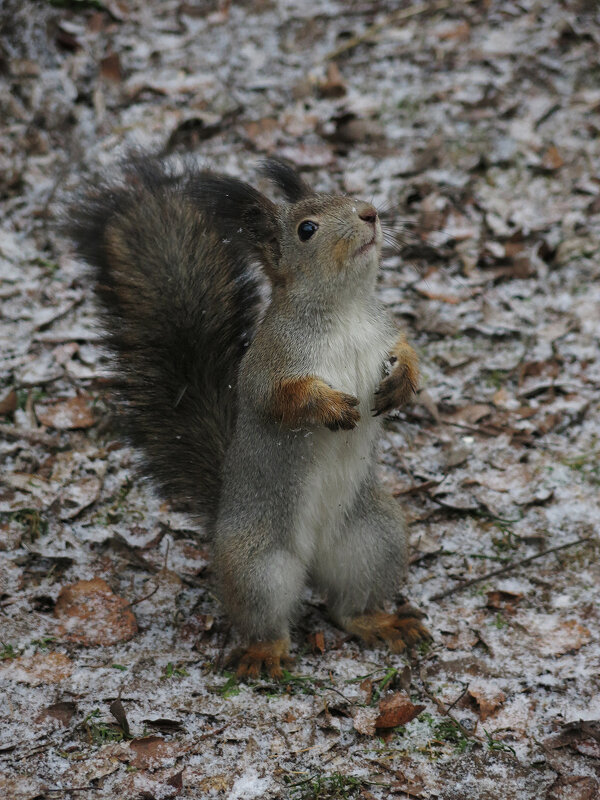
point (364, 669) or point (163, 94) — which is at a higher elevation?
point (163, 94)

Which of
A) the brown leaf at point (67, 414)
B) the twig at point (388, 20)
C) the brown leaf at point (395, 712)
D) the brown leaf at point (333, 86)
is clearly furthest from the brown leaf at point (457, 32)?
the brown leaf at point (395, 712)

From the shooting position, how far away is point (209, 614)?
10.5ft

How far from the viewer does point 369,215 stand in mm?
2654

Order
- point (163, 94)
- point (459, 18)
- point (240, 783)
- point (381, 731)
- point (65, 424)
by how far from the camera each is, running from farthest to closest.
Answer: point (459, 18) < point (163, 94) < point (65, 424) < point (381, 731) < point (240, 783)

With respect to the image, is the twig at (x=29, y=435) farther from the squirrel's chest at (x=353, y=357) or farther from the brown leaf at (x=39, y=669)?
the squirrel's chest at (x=353, y=357)

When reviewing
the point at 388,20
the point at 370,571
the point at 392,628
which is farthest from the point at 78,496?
the point at 388,20

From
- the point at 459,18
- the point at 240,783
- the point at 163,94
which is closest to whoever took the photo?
the point at 240,783

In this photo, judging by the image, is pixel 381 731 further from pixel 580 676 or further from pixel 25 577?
pixel 25 577

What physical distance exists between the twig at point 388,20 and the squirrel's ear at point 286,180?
11.5ft

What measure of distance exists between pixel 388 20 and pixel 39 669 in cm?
519

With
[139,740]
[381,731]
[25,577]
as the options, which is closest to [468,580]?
[381,731]

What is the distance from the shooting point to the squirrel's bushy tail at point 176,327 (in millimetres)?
3071

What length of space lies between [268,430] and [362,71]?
155 inches

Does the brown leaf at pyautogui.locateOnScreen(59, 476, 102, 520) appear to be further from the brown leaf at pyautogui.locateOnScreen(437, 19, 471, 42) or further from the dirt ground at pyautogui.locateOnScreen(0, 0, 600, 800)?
the brown leaf at pyautogui.locateOnScreen(437, 19, 471, 42)
